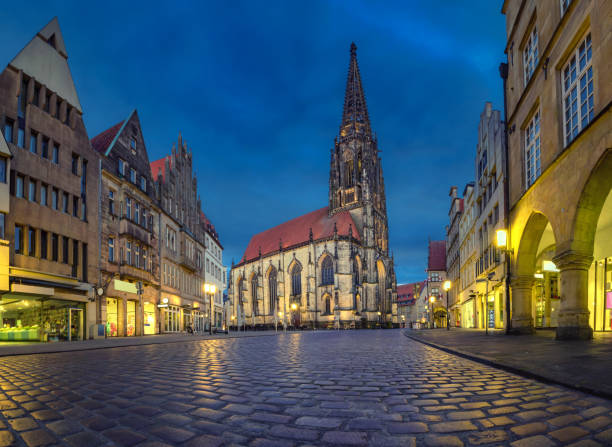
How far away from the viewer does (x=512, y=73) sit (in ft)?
66.3

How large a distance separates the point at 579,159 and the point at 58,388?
490 inches

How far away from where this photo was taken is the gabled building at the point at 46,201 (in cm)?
2056

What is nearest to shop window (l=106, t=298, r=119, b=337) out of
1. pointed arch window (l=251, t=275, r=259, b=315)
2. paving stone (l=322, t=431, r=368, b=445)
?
paving stone (l=322, t=431, r=368, b=445)

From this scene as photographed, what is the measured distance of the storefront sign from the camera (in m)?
27.9

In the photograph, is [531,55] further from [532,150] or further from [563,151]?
[563,151]

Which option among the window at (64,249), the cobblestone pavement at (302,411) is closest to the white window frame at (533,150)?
the cobblestone pavement at (302,411)

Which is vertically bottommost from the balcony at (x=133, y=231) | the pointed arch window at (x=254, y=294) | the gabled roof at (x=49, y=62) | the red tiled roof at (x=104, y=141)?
the pointed arch window at (x=254, y=294)

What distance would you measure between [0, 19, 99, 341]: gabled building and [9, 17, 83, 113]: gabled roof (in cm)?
5

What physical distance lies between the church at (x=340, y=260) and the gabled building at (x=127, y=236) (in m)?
38.3

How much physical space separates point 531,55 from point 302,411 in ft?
58.1

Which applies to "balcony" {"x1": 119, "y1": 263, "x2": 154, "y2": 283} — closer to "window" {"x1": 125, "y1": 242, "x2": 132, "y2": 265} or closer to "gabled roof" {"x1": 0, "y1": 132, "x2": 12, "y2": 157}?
"window" {"x1": 125, "y1": 242, "x2": 132, "y2": 265}

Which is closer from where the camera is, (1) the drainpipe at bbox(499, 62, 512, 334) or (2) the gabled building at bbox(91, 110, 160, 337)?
(1) the drainpipe at bbox(499, 62, 512, 334)

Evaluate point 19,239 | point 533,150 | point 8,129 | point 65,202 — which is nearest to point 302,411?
point 533,150

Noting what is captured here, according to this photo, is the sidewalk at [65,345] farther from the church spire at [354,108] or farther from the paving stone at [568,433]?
the church spire at [354,108]
